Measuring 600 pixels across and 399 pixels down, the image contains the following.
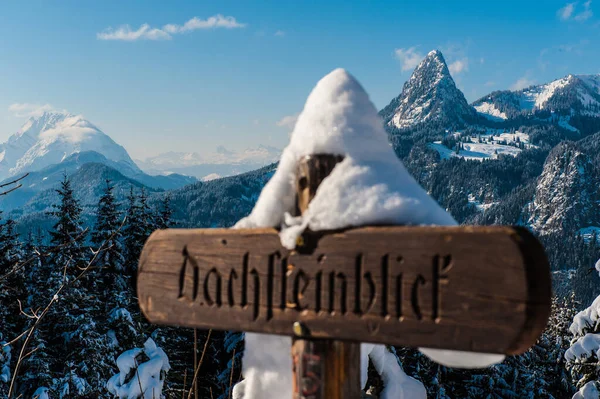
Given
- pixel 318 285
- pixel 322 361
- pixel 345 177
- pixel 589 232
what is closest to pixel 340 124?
pixel 345 177

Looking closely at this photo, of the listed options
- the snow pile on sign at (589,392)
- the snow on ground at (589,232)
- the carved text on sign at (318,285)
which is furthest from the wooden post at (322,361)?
the snow on ground at (589,232)

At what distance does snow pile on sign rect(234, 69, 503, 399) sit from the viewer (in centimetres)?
125

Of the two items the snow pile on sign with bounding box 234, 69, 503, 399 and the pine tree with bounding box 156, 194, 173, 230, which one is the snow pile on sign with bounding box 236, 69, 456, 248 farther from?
the pine tree with bounding box 156, 194, 173, 230

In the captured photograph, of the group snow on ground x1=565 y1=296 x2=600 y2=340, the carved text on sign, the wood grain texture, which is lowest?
snow on ground x1=565 y1=296 x2=600 y2=340

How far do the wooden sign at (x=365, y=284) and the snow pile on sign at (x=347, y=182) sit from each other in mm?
62

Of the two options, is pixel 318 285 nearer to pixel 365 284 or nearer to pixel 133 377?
pixel 365 284

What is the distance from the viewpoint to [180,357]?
683 inches

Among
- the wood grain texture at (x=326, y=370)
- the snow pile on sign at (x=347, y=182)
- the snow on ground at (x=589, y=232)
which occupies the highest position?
the snow pile on sign at (x=347, y=182)

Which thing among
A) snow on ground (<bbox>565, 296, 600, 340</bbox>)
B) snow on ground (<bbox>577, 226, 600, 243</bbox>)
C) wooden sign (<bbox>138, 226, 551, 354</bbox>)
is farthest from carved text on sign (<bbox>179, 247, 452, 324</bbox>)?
snow on ground (<bbox>577, 226, 600, 243</bbox>)

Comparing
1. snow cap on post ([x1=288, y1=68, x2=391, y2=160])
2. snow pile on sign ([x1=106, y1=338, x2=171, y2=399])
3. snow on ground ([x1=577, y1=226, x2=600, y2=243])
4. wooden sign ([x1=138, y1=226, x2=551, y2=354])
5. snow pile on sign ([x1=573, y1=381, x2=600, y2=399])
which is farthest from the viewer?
snow on ground ([x1=577, y1=226, x2=600, y2=243])

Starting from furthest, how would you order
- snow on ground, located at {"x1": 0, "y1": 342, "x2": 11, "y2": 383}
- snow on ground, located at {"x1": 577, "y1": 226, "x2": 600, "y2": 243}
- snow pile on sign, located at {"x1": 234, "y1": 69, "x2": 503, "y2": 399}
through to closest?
snow on ground, located at {"x1": 577, "y1": 226, "x2": 600, "y2": 243} < snow on ground, located at {"x1": 0, "y1": 342, "x2": 11, "y2": 383} < snow pile on sign, located at {"x1": 234, "y1": 69, "x2": 503, "y2": 399}

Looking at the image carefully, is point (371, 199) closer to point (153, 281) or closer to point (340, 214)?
point (340, 214)

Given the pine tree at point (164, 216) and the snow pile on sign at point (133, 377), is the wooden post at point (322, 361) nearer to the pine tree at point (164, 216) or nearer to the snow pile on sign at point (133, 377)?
the snow pile on sign at point (133, 377)

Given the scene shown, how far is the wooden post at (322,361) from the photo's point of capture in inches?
50.9
